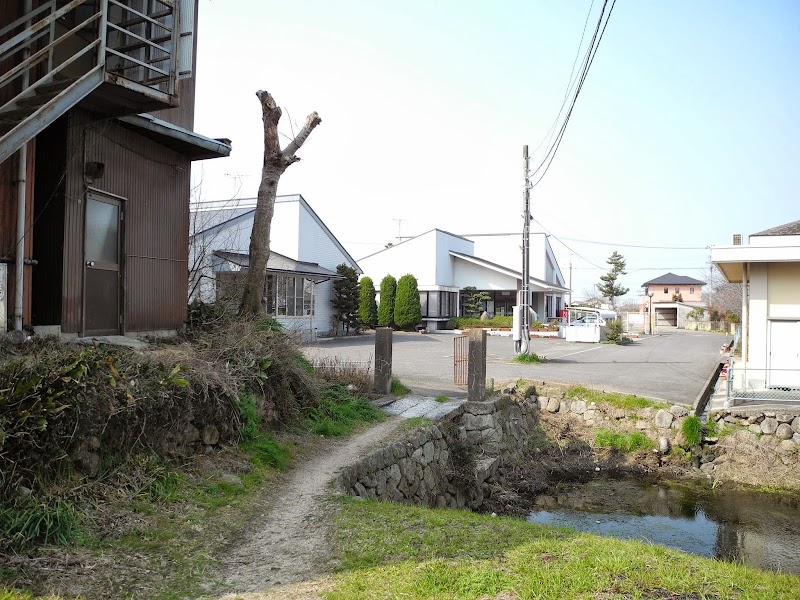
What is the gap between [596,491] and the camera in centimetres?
1103

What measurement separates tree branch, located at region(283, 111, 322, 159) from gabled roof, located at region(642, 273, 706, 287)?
8210 centimetres

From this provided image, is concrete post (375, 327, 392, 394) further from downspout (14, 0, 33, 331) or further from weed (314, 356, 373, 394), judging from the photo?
downspout (14, 0, 33, 331)

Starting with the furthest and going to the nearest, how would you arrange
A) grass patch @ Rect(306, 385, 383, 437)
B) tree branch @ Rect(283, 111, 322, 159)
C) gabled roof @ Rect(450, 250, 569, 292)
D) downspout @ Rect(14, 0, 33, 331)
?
1. gabled roof @ Rect(450, 250, 569, 292)
2. tree branch @ Rect(283, 111, 322, 159)
3. grass patch @ Rect(306, 385, 383, 437)
4. downspout @ Rect(14, 0, 33, 331)

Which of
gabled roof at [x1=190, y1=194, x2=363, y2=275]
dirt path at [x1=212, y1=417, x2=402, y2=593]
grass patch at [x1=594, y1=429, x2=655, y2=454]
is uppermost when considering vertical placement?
gabled roof at [x1=190, y1=194, x2=363, y2=275]

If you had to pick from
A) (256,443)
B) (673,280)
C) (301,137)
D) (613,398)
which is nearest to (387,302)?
(613,398)

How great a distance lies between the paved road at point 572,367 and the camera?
1452 cm

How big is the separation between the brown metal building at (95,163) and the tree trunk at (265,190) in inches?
32.1

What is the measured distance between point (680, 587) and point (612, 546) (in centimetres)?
88

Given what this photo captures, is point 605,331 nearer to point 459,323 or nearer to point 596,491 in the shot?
point 459,323

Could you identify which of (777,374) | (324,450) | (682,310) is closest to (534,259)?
(682,310)

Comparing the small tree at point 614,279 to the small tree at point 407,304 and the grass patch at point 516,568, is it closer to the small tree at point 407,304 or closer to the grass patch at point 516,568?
the small tree at point 407,304

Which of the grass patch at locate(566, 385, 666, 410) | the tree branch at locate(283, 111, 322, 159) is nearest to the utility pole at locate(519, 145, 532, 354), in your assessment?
the grass patch at locate(566, 385, 666, 410)

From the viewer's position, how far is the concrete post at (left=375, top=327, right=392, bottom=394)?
11.5 m

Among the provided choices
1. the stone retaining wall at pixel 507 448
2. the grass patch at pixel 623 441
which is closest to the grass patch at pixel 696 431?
the stone retaining wall at pixel 507 448
